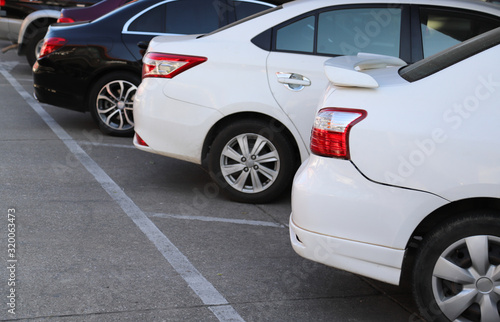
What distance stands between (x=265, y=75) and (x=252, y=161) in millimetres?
717

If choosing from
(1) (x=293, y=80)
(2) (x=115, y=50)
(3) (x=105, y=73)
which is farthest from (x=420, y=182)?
(3) (x=105, y=73)

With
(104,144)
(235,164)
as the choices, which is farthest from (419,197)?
(104,144)

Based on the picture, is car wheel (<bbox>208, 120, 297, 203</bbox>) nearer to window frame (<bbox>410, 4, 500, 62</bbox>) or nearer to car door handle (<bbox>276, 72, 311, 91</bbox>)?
car door handle (<bbox>276, 72, 311, 91</bbox>)

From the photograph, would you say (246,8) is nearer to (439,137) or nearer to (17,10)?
(439,137)

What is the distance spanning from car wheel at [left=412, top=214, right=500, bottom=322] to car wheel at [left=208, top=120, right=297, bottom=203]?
2.44 m

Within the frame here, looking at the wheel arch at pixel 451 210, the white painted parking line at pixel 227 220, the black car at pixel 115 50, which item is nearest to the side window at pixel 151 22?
the black car at pixel 115 50

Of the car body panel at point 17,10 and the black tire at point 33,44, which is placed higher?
the car body panel at point 17,10

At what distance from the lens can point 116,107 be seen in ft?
28.7

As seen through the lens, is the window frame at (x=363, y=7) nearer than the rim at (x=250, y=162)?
Yes

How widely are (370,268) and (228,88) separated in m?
2.62

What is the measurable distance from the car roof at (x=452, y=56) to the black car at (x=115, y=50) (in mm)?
4862

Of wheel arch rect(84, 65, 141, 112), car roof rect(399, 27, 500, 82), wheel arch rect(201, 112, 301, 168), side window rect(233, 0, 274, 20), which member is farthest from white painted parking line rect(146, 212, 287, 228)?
side window rect(233, 0, 274, 20)

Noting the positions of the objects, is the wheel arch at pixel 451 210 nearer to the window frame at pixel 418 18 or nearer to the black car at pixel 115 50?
the window frame at pixel 418 18

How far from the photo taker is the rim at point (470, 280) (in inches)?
143
